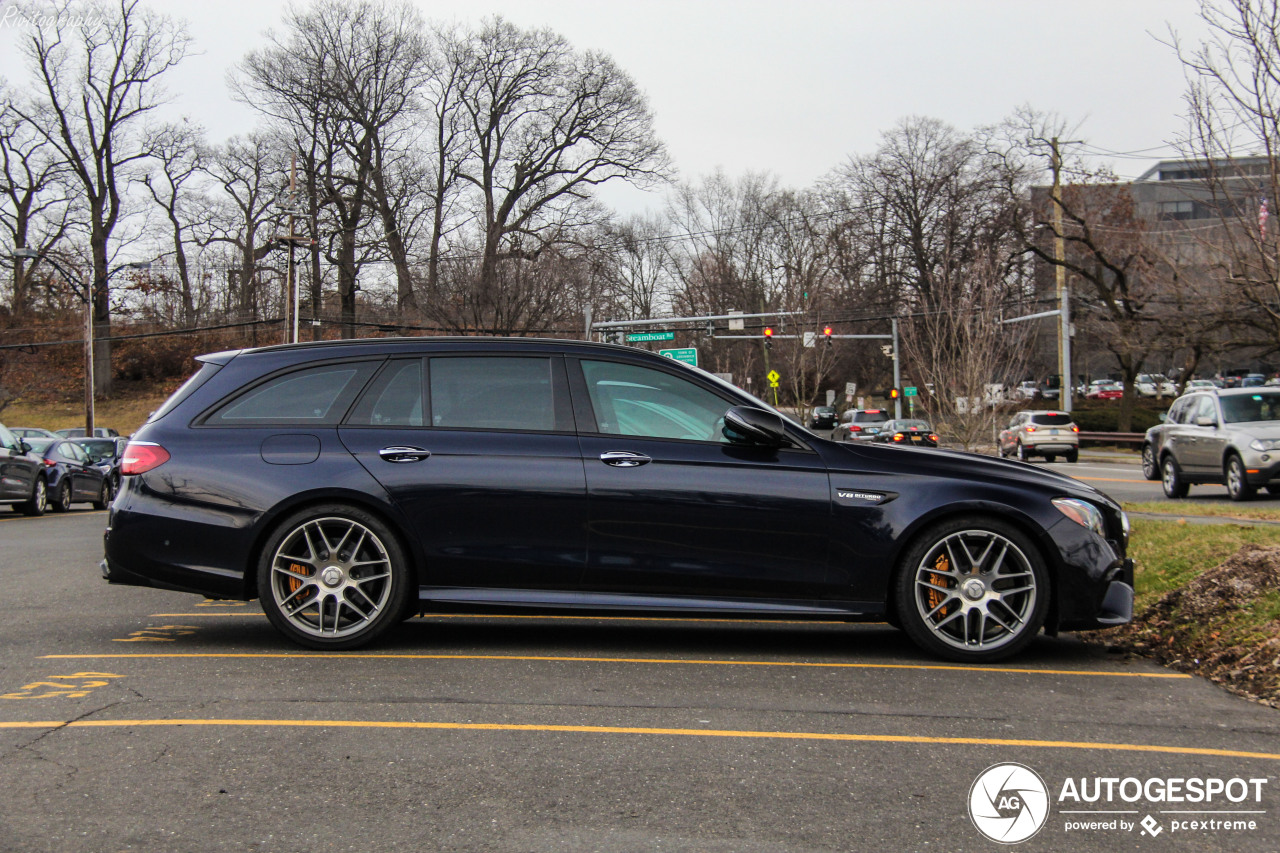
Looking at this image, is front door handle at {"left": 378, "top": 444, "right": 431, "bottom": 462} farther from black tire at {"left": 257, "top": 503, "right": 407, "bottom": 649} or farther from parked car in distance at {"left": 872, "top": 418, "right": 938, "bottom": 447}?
parked car in distance at {"left": 872, "top": 418, "right": 938, "bottom": 447}

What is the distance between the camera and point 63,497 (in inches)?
872

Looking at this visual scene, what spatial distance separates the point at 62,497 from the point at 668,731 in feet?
68.7

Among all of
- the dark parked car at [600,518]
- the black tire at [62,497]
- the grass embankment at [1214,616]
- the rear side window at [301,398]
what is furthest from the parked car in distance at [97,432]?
the grass embankment at [1214,616]

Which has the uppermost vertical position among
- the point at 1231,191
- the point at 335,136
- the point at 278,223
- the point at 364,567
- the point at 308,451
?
the point at 335,136

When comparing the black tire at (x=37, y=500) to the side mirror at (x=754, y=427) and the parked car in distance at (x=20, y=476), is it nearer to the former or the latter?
the parked car in distance at (x=20, y=476)

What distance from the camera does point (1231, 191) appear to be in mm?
9391

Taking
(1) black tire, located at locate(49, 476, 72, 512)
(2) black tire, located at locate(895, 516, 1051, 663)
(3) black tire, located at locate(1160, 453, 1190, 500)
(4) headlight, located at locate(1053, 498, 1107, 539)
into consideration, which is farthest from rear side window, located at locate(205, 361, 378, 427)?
(1) black tire, located at locate(49, 476, 72, 512)

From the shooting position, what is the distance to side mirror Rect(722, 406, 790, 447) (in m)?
5.87

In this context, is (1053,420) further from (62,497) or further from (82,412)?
(82,412)

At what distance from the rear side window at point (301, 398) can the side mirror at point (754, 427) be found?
202 cm

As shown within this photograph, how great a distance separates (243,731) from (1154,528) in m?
8.47

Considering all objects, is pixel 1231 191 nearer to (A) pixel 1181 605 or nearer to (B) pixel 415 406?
(A) pixel 1181 605

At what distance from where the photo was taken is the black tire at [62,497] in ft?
72.2

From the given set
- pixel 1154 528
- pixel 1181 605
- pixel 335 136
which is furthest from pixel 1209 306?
pixel 335 136
